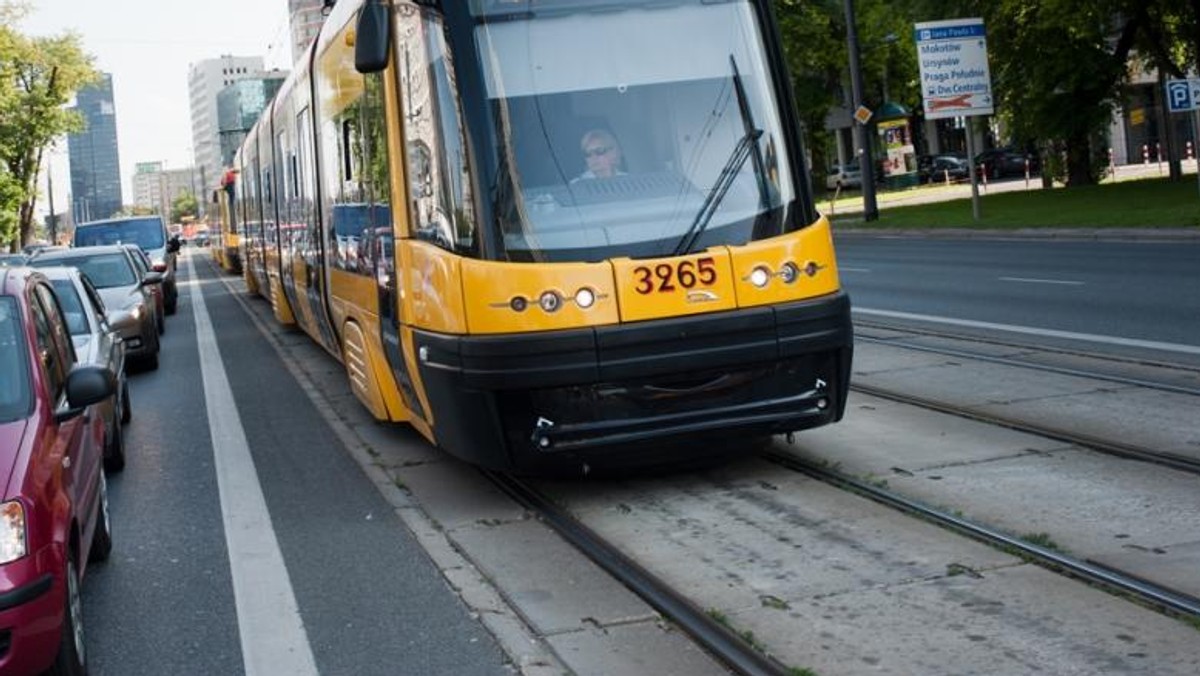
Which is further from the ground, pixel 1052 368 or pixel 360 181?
pixel 360 181

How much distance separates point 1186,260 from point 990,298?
13.3ft

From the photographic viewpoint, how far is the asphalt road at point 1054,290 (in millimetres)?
13250

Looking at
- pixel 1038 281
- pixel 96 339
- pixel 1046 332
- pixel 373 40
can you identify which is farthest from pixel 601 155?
pixel 1038 281

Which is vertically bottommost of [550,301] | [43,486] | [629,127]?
[43,486]

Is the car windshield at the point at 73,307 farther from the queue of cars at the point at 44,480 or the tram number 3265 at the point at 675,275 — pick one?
the tram number 3265 at the point at 675,275

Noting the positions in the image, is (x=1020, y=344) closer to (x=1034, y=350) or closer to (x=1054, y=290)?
(x=1034, y=350)

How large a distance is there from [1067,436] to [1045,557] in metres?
2.59

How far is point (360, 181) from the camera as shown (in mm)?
9594

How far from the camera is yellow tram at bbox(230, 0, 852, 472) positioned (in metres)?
7.20

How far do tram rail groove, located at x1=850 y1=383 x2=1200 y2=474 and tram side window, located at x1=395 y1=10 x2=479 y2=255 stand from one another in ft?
11.6

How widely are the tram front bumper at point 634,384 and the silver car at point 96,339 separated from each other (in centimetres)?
301

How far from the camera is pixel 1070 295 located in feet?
54.3

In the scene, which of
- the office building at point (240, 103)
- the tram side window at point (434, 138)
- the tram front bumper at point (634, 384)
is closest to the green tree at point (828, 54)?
the tram side window at point (434, 138)

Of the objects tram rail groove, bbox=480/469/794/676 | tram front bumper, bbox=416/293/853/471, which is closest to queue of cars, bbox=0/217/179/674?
tram front bumper, bbox=416/293/853/471
